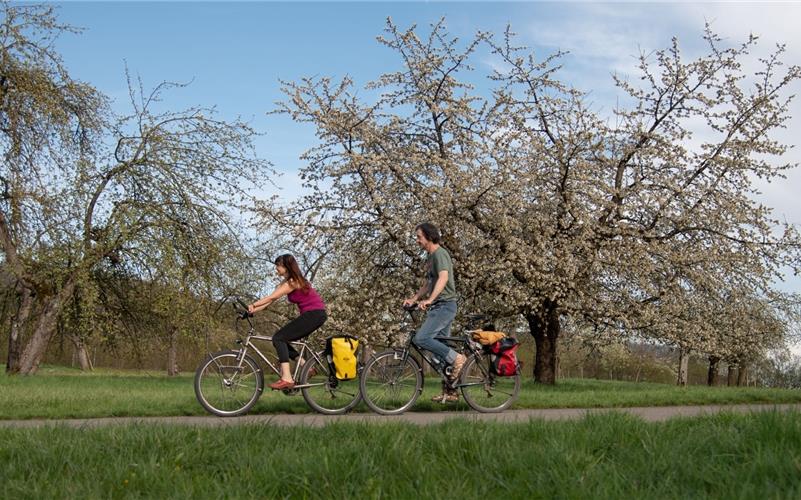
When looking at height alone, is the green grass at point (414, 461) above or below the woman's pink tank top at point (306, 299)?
below

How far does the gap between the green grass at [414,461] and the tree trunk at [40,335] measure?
14378 millimetres

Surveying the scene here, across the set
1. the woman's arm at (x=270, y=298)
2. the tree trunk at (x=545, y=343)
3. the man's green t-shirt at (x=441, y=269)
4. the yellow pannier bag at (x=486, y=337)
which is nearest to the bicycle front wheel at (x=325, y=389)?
the woman's arm at (x=270, y=298)

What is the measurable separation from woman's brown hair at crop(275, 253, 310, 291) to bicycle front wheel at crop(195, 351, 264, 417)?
40.0 inches

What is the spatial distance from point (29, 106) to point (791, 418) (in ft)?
62.7

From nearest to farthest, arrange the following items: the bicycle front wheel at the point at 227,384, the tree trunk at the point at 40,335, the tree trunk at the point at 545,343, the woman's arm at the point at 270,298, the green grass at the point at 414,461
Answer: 1. the green grass at the point at 414,461
2. the woman's arm at the point at 270,298
3. the bicycle front wheel at the point at 227,384
4. the tree trunk at the point at 545,343
5. the tree trunk at the point at 40,335

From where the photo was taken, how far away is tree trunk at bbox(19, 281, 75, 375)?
60.5 feet

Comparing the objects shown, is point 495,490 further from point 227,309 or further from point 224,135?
point 227,309

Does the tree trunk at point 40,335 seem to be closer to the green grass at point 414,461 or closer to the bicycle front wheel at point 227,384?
the bicycle front wheel at point 227,384

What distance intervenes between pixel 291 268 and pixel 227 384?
57.0 inches

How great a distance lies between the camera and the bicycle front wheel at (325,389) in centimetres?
816

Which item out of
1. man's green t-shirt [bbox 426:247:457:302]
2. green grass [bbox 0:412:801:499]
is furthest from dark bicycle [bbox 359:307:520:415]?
green grass [bbox 0:412:801:499]

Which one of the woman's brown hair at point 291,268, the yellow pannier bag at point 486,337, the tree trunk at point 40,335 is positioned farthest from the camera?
the tree trunk at point 40,335

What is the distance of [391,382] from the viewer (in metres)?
8.27

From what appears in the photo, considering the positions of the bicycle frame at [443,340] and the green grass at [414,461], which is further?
the bicycle frame at [443,340]
